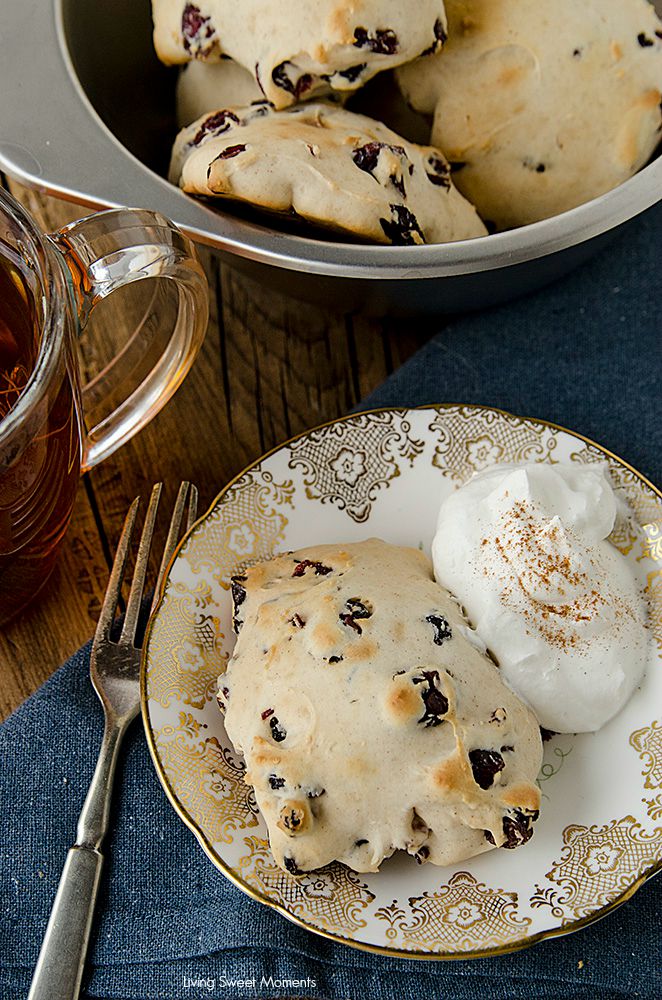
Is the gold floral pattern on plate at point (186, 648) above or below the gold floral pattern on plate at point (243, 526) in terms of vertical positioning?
below

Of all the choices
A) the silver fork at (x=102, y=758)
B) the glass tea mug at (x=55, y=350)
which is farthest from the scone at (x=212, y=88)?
the silver fork at (x=102, y=758)

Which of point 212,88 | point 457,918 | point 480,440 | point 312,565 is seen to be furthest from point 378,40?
point 457,918

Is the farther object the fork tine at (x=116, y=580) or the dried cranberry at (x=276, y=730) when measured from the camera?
the fork tine at (x=116, y=580)

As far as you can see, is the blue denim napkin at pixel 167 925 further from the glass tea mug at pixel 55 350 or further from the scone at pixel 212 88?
the scone at pixel 212 88

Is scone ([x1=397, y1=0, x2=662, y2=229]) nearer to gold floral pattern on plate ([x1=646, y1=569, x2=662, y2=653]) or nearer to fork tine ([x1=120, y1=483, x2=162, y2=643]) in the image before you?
gold floral pattern on plate ([x1=646, y1=569, x2=662, y2=653])

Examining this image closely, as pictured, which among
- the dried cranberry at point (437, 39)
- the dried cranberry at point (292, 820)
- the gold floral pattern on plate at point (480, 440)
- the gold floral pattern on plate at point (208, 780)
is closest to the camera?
the dried cranberry at point (292, 820)

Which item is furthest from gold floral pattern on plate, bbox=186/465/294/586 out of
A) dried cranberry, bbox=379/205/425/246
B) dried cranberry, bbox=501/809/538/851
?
dried cranberry, bbox=501/809/538/851

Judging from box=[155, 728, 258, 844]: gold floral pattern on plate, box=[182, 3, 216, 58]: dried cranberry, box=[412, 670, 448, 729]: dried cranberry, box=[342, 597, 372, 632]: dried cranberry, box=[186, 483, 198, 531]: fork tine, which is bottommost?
box=[155, 728, 258, 844]: gold floral pattern on plate

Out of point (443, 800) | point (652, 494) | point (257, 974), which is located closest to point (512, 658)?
point (443, 800)
